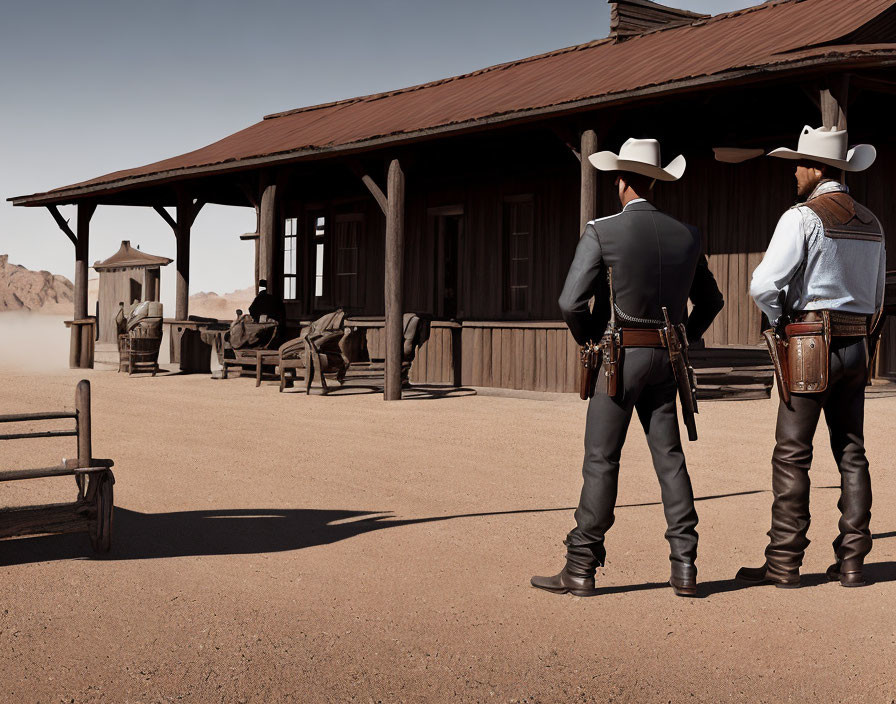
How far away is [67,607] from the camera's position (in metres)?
4.11

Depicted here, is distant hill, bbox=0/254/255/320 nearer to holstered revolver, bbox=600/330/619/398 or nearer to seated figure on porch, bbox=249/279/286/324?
seated figure on porch, bbox=249/279/286/324

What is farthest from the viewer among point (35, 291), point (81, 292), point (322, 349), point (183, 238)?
point (35, 291)

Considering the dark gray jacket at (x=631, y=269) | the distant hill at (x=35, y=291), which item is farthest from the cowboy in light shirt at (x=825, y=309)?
the distant hill at (x=35, y=291)

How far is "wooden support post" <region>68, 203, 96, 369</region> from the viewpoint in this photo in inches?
786

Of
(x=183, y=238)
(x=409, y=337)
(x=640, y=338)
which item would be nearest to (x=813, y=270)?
(x=640, y=338)

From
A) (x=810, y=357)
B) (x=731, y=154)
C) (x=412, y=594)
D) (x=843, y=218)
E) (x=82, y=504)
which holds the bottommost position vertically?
(x=412, y=594)

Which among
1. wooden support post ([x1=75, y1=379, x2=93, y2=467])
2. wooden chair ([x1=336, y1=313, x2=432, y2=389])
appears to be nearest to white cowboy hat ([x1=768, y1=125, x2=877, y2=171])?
wooden support post ([x1=75, y1=379, x2=93, y2=467])

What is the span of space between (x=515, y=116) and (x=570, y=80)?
2157mm

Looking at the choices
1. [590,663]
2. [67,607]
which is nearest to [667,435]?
[590,663]

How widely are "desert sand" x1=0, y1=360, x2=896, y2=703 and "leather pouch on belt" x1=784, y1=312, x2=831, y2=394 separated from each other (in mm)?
Result: 866

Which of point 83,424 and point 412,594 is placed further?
point 83,424

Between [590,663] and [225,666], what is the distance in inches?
47.3

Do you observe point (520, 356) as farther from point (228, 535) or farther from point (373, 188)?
point (228, 535)

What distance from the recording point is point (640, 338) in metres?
4.34
